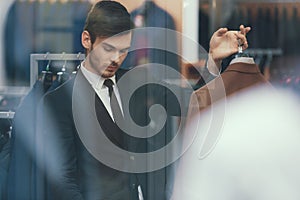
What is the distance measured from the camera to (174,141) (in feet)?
11.1

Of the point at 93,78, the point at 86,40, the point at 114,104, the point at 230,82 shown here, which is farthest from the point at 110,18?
the point at 230,82

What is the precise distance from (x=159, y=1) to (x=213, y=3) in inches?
9.3

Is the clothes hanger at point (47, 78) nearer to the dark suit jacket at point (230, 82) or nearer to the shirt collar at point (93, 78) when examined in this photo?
the shirt collar at point (93, 78)

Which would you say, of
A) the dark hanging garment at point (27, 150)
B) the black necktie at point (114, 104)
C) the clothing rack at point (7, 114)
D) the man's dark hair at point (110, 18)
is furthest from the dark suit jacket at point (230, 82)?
the clothing rack at point (7, 114)

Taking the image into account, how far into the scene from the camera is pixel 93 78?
11.2ft

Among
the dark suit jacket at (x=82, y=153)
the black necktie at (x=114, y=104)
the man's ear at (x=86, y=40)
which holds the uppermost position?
the man's ear at (x=86, y=40)

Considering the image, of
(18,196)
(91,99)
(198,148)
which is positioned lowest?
(18,196)

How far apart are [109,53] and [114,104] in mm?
229

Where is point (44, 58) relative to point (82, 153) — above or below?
above

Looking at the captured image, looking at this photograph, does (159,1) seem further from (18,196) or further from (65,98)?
(18,196)

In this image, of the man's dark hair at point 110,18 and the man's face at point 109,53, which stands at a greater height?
the man's dark hair at point 110,18

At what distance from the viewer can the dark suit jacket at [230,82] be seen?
3.38 metres

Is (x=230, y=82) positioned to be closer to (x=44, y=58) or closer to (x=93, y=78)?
(x=93, y=78)

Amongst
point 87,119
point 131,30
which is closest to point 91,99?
point 87,119
